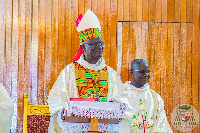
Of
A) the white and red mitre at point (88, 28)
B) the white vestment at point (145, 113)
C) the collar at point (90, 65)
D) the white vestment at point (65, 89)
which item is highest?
the white and red mitre at point (88, 28)

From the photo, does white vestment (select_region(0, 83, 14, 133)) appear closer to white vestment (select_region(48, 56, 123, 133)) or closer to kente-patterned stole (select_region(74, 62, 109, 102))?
white vestment (select_region(48, 56, 123, 133))

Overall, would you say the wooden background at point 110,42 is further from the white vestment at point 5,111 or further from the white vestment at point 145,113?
the white vestment at point 145,113

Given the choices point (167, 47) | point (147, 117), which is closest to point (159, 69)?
point (167, 47)

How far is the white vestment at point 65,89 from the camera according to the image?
13.4ft

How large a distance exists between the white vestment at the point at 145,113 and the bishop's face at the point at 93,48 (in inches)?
39.3

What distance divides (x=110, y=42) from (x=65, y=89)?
2.24 metres

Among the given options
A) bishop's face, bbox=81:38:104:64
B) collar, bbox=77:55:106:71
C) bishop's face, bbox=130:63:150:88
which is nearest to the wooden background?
bishop's face, bbox=130:63:150:88

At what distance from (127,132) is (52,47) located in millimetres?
1949

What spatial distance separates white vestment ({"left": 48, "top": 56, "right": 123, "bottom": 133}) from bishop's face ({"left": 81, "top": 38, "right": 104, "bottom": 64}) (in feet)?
0.44

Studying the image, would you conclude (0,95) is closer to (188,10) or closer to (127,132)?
(127,132)

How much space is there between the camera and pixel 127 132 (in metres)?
4.93

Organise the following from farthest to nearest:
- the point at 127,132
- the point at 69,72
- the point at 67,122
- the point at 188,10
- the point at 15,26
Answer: the point at 188,10 < the point at 15,26 < the point at 127,132 < the point at 69,72 < the point at 67,122

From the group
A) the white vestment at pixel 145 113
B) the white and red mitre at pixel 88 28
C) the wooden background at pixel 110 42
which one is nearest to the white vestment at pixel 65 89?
the white and red mitre at pixel 88 28

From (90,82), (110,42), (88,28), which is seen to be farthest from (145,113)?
(110,42)
